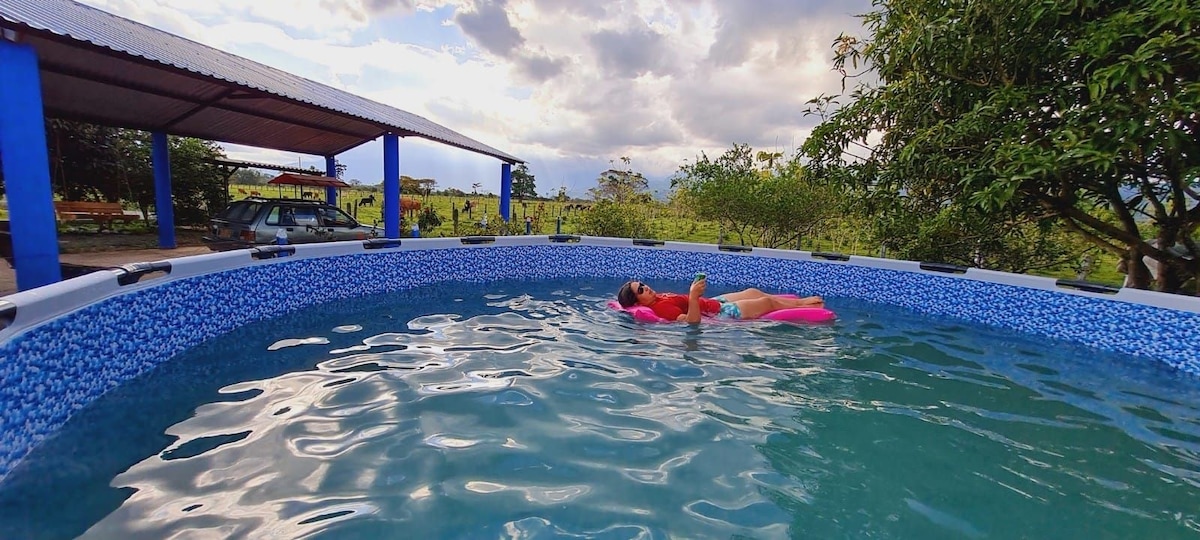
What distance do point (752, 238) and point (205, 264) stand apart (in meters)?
10.1

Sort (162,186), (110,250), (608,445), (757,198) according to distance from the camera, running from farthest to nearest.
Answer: (757,198) < (162,186) < (110,250) < (608,445)

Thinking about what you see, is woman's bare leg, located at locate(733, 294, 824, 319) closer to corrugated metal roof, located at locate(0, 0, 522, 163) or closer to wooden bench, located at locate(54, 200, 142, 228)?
corrugated metal roof, located at locate(0, 0, 522, 163)

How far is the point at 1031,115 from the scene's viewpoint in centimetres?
553

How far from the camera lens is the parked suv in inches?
283

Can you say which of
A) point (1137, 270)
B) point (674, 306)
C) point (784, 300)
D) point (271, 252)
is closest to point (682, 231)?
point (784, 300)

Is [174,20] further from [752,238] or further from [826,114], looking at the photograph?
[752,238]

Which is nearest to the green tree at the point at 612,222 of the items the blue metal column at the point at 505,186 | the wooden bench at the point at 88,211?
the blue metal column at the point at 505,186

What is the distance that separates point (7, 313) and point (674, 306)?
4.54 meters

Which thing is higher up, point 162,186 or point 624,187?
point 624,187

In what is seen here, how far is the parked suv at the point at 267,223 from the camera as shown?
720 cm

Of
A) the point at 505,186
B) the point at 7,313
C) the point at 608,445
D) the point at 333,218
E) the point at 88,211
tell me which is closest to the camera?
the point at 7,313

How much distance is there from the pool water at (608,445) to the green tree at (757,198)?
562 cm

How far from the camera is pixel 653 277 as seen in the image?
8438mm

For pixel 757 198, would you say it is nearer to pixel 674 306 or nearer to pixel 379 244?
pixel 674 306
